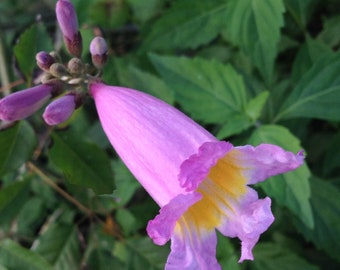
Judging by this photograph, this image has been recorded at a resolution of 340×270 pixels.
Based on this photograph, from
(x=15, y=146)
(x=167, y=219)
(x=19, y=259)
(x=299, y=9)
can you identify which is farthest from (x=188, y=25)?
(x=167, y=219)

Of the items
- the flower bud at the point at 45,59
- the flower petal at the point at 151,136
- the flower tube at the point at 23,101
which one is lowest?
the flower petal at the point at 151,136

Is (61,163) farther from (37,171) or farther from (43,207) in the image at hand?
(43,207)

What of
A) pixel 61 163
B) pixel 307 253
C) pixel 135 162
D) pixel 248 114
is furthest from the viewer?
pixel 307 253

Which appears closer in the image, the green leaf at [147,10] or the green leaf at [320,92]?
the green leaf at [320,92]

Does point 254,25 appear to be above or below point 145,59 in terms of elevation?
above

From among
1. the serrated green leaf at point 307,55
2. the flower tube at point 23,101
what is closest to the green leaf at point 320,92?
the serrated green leaf at point 307,55

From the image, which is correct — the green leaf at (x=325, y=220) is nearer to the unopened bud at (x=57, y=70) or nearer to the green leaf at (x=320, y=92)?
the green leaf at (x=320, y=92)

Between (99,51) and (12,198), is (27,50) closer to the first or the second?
(99,51)

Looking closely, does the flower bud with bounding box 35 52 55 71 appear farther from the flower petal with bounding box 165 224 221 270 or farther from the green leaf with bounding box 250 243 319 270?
the green leaf with bounding box 250 243 319 270

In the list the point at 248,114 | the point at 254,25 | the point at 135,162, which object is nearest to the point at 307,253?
the point at 248,114
